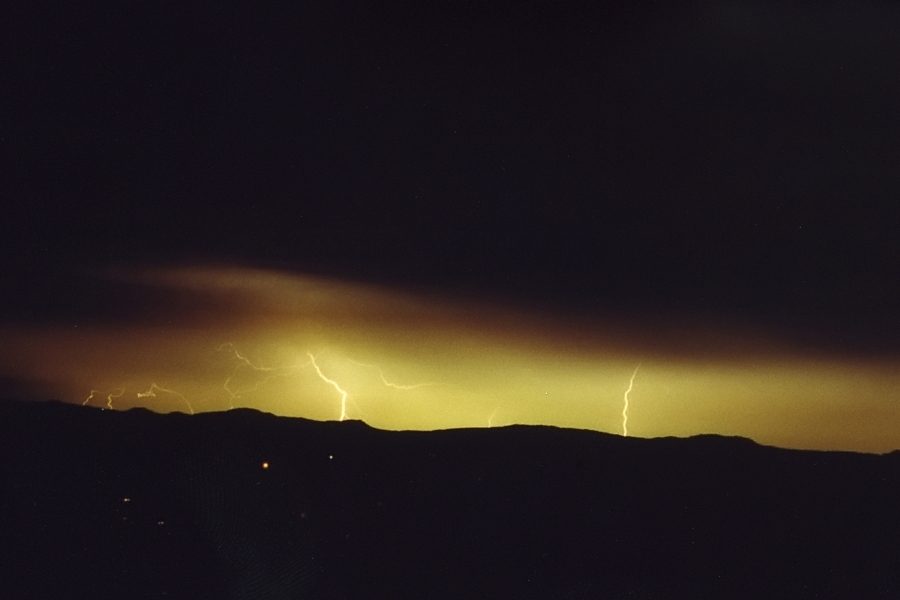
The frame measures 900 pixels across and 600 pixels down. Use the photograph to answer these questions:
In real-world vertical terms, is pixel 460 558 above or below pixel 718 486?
below

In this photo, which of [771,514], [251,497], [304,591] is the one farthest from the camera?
[771,514]

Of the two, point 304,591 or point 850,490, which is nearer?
point 304,591

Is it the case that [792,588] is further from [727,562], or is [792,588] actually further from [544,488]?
[544,488]

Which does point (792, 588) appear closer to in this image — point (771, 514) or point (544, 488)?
point (771, 514)

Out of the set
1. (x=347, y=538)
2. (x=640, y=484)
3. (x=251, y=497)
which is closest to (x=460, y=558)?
(x=347, y=538)

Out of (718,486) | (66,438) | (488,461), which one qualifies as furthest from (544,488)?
(66,438)

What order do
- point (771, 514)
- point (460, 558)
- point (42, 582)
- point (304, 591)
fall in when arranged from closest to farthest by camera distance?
point (42, 582) → point (304, 591) → point (460, 558) → point (771, 514)
